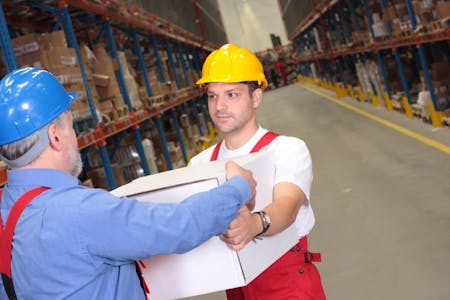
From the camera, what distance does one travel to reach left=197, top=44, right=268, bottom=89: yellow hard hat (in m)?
2.55

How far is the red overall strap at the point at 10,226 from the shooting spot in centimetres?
163

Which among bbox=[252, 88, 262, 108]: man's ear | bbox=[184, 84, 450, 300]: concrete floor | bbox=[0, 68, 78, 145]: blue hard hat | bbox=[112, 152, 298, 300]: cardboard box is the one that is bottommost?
bbox=[184, 84, 450, 300]: concrete floor

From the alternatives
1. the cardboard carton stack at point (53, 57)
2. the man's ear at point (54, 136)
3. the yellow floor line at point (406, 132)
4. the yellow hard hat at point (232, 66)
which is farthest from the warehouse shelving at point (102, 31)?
the yellow floor line at point (406, 132)

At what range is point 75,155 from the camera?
183cm

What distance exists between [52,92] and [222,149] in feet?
3.50

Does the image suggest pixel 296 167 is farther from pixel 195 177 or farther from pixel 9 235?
pixel 9 235

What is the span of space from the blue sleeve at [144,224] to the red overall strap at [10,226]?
0.20 m

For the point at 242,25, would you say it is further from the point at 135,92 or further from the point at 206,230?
the point at 206,230

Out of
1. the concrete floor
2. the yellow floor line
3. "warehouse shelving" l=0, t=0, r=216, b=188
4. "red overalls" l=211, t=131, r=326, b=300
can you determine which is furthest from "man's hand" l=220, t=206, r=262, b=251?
the yellow floor line

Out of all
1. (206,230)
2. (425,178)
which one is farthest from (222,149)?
(425,178)

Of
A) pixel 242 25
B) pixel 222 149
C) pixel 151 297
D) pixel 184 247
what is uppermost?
pixel 242 25

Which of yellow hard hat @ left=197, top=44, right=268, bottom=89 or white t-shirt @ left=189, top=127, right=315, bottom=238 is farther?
yellow hard hat @ left=197, top=44, right=268, bottom=89

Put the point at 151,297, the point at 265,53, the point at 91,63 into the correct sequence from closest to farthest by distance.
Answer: the point at 151,297
the point at 91,63
the point at 265,53

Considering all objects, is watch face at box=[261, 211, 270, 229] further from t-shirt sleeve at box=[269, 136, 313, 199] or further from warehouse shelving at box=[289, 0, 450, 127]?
warehouse shelving at box=[289, 0, 450, 127]
